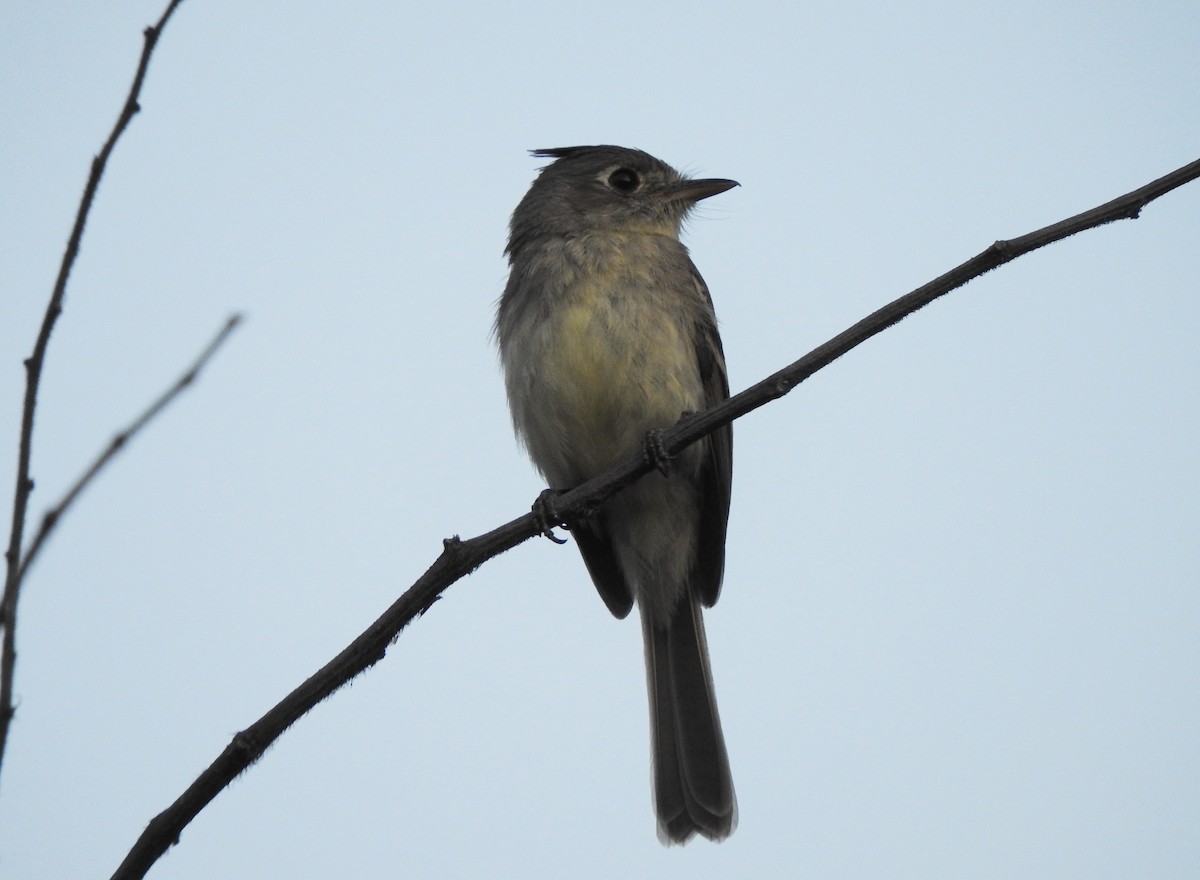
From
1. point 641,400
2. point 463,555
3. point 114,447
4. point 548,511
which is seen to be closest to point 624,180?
point 641,400

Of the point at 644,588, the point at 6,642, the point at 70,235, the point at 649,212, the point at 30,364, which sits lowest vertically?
the point at 6,642

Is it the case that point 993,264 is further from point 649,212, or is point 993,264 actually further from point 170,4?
point 649,212

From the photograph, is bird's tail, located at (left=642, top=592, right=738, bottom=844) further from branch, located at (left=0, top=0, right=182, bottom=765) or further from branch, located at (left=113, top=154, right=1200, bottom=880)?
branch, located at (left=0, top=0, right=182, bottom=765)

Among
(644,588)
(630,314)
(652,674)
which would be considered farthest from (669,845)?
(630,314)

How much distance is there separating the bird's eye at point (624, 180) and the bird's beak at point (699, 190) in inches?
8.9

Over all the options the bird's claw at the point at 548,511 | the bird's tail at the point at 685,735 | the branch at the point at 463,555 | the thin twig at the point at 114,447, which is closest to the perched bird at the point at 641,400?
the bird's tail at the point at 685,735

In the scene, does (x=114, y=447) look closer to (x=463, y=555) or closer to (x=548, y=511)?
(x=463, y=555)

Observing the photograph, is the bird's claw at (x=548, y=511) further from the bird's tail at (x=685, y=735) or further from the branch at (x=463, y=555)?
the bird's tail at (x=685, y=735)

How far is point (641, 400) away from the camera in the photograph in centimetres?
560

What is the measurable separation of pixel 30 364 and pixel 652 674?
4.57m

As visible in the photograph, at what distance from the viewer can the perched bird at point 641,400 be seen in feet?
18.6

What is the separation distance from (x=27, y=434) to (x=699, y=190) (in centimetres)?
518

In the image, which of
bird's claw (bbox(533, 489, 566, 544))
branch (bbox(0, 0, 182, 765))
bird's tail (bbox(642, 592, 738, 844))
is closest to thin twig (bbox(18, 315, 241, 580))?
branch (bbox(0, 0, 182, 765))

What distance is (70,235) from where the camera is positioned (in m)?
2.22
